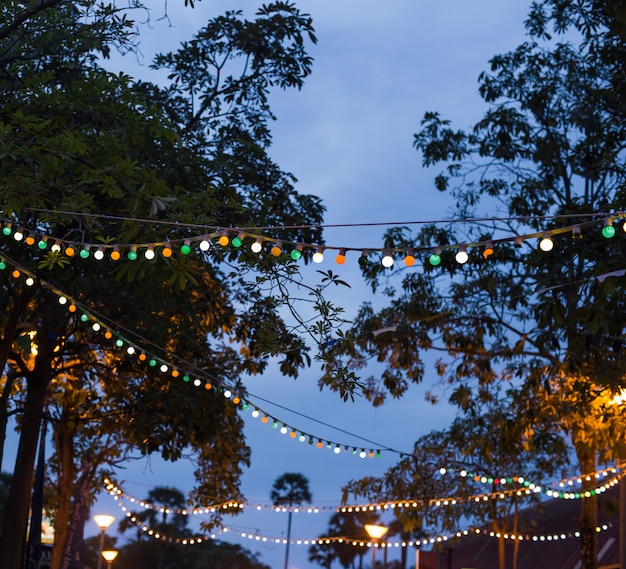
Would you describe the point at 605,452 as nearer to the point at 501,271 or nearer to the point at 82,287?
the point at 501,271

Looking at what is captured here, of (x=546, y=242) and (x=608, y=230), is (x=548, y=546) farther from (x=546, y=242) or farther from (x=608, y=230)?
(x=608, y=230)

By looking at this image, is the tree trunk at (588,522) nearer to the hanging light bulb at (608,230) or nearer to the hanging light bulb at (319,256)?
the hanging light bulb at (319,256)

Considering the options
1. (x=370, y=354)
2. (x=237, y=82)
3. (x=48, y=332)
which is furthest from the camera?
(x=370, y=354)

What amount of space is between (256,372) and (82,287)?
414 centimetres

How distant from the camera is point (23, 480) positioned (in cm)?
1383

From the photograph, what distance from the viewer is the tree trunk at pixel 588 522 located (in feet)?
49.1

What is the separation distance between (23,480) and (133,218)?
7.40 m

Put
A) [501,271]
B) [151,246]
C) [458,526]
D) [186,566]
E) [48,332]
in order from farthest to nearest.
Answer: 1. [186,566]
2. [458,526]
3. [501,271]
4. [48,332]
5. [151,246]

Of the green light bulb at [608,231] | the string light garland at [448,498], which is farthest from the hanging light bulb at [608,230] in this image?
the string light garland at [448,498]

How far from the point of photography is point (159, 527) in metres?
50.2

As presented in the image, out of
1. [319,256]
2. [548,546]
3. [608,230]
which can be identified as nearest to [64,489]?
[319,256]

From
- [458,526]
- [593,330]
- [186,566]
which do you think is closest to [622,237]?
[593,330]

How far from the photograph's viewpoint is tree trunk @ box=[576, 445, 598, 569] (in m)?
15.0

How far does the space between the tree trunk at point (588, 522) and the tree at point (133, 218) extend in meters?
5.42
